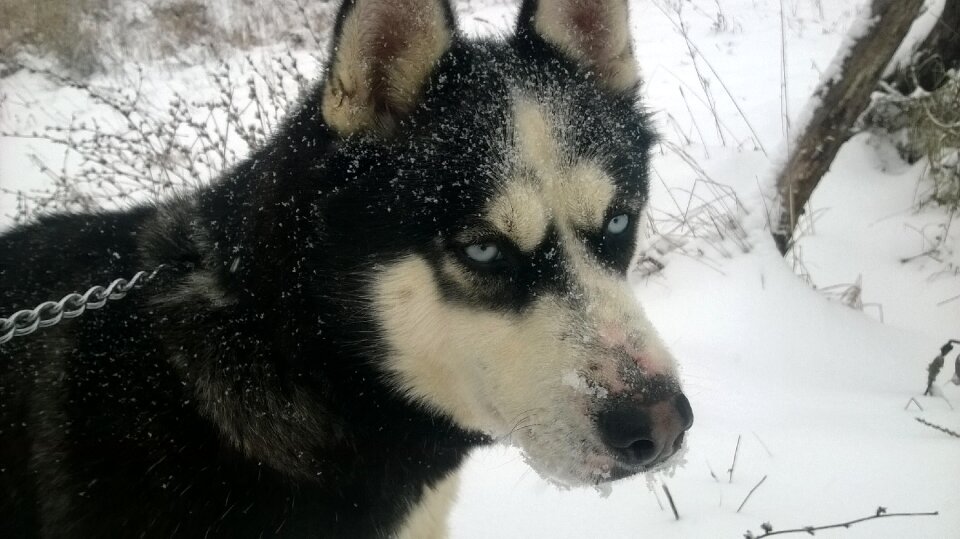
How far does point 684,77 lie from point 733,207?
2606 mm

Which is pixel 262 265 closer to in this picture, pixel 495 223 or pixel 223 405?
pixel 223 405

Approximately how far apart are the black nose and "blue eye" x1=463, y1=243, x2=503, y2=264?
0.45 meters

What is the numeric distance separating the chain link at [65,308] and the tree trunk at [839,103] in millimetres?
3472

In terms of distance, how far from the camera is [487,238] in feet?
4.78

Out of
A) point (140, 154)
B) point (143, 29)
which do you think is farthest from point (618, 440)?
point (143, 29)

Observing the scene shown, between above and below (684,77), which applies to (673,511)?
below

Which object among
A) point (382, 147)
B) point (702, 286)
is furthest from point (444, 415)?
point (702, 286)

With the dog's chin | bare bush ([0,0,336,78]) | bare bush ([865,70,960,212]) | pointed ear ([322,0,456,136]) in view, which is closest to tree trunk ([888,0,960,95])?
bare bush ([865,70,960,212])

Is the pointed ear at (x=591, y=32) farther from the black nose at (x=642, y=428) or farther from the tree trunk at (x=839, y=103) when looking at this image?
the tree trunk at (x=839, y=103)

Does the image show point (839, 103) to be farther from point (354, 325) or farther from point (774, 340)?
point (354, 325)

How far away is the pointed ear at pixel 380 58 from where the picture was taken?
1.40m

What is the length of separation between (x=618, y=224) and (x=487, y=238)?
43cm

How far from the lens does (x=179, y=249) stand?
1637mm

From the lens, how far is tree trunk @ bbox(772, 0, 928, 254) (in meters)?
3.18
